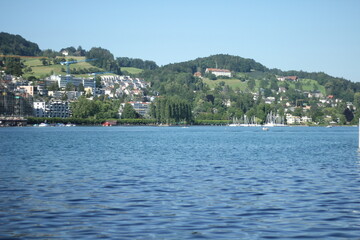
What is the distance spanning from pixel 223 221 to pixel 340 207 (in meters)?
5.09

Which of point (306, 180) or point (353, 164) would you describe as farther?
point (353, 164)

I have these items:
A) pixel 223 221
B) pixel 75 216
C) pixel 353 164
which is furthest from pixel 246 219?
pixel 353 164

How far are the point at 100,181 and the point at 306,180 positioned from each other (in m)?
10.2

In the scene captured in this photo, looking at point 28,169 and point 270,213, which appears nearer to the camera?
point 270,213

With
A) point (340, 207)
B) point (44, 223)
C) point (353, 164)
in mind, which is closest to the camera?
point (44, 223)

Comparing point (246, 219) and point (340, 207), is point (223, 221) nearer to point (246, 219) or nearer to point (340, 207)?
point (246, 219)

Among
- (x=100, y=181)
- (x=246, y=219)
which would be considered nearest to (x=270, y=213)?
(x=246, y=219)

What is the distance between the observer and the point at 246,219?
57.7 ft

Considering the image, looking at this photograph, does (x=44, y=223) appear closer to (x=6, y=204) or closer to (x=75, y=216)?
(x=75, y=216)

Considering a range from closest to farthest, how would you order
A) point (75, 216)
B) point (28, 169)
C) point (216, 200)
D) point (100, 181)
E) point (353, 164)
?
1. point (75, 216)
2. point (216, 200)
3. point (100, 181)
4. point (28, 169)
5. point (353, 164)

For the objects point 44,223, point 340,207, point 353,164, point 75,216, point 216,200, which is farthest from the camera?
point 353,164

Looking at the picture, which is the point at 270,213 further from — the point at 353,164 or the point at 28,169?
the point at 353,164

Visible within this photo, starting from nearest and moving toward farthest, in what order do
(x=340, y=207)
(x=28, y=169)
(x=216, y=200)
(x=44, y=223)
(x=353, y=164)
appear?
(x=44, y=223)
(x=340, y=207)
(x=216, y=200)
(x=28, y=169)
(x=353, y=164)

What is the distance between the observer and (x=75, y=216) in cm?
1802
